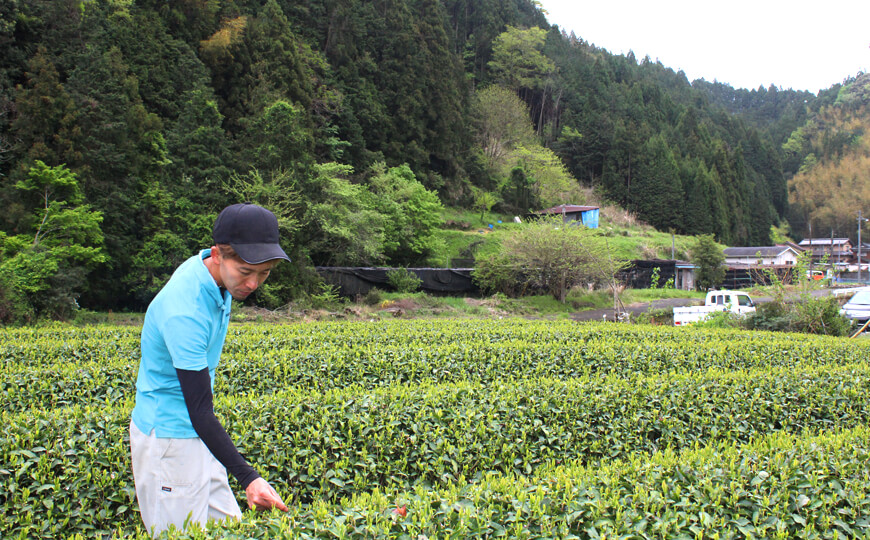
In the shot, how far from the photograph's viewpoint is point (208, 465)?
8.65ft

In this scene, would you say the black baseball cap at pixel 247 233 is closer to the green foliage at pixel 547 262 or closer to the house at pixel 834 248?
the green foliage at pixel 547 262

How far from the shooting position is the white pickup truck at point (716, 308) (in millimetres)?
18094

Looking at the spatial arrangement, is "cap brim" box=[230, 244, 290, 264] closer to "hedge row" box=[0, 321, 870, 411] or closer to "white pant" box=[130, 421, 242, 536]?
"white pant" box=[130, 421, 242, 536]

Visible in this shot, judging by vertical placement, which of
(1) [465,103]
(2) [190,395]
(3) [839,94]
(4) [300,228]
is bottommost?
(2) [190,395]

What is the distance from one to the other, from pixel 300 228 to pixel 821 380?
21100mm

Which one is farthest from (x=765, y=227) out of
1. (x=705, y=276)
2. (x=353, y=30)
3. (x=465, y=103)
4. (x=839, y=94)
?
(x=839, y=94)

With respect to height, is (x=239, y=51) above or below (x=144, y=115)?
above

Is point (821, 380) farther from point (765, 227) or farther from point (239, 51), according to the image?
point (765, 227)

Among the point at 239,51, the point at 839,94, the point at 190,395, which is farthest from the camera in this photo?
the point at 839,94

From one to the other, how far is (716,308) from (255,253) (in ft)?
63.7

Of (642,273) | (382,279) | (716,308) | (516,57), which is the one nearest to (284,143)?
(382,279)

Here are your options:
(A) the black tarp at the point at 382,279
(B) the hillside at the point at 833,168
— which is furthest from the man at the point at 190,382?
(B) the hillside at the point at 833,168

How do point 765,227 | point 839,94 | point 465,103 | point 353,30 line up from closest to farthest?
point 353,30
point 465,103
point 765,227
point 839,94

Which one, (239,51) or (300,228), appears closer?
(300,228)
